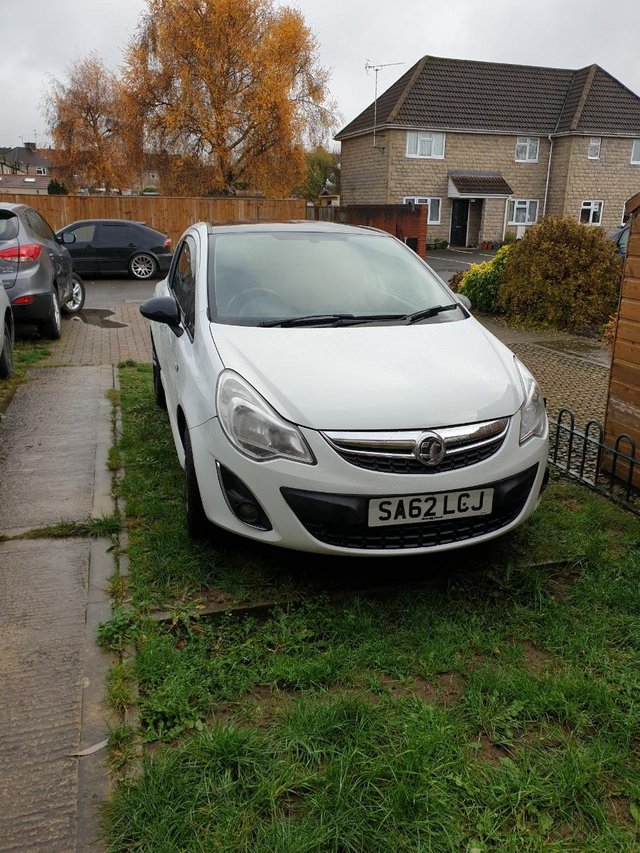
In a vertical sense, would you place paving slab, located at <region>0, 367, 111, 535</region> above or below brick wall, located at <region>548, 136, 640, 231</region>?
below

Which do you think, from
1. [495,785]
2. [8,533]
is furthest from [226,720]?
[8,533]

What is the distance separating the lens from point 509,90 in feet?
130

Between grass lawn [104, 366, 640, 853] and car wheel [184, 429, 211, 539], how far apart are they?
0.35ft

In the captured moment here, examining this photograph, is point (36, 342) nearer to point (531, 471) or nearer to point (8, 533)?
point (8, 533)

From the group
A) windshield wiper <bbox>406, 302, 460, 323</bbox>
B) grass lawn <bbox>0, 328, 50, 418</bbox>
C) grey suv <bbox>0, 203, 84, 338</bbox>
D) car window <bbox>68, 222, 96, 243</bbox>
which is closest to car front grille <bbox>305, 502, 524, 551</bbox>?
windshield wiper <bbox>406, 302, 460, 323</bbox>

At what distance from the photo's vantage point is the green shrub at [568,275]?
11398 mm

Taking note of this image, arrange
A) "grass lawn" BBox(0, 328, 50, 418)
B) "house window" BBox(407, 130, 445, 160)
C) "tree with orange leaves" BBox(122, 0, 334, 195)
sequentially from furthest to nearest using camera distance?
1. "house window" BBox(407, 130, 445, 160)
2. "tree with orange leaves" BBox(122, 0, 334, 195)
3. "grass lawn" BBox(0, 328, 50, 418)

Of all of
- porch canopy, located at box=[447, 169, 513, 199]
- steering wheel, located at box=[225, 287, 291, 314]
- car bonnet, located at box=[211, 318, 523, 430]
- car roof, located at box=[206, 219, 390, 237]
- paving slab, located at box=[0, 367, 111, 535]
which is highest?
porch canopy, located at box=[447, 169, 513, 199]

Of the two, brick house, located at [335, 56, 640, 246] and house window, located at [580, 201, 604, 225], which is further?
house window, located at [580, 201, 604, 225]

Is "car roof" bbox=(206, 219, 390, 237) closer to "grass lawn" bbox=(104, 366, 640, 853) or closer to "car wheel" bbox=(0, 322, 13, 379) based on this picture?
"grass lawn" bbox=(104, 366, 640, 853)

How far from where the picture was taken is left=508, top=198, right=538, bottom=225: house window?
39.9 meters

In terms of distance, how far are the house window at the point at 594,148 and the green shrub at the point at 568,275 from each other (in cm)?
Answer: 3135

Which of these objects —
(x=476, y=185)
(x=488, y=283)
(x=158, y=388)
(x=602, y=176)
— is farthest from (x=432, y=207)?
(x=158, y=388)

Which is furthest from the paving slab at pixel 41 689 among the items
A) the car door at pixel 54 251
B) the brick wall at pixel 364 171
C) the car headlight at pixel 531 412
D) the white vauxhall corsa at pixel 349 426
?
the brick wall at pixel 364 171
